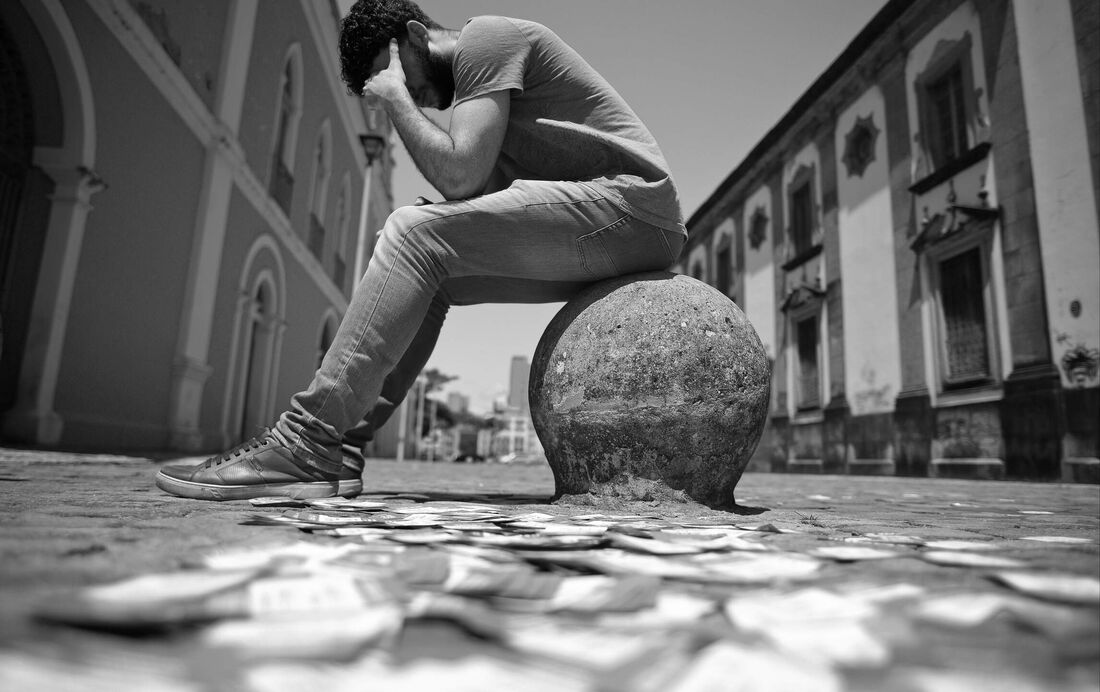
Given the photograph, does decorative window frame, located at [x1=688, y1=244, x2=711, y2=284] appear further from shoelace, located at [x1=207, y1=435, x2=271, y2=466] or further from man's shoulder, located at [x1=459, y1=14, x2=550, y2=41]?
shoelace, located at [x1=207, y1=435, x2=271, y2=466]

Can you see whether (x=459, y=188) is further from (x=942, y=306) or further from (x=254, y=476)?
(x=942, y=306)

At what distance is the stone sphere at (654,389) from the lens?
2.25m

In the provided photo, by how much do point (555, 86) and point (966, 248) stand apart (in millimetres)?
9836


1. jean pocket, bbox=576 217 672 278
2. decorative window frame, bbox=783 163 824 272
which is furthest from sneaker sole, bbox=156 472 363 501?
decorative window frame, bbox=783 163 824 272

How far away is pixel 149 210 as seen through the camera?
25.6 ft

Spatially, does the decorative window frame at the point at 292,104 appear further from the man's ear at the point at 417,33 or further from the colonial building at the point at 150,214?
the man's ear at the point at 417,33

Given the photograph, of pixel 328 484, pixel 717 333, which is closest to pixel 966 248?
pixel 717 333

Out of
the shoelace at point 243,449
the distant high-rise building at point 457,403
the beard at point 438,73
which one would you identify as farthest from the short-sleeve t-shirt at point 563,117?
the distant high-rise building at point 457,403

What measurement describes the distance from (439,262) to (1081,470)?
877 cm

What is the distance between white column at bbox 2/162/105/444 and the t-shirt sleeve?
581 centimetres

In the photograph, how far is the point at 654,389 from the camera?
224cm

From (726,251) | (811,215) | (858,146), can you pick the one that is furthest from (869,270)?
(726,251)

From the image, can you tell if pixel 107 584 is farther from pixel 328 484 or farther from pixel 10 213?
pixel 10 213

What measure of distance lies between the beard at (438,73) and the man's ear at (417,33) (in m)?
0.02
